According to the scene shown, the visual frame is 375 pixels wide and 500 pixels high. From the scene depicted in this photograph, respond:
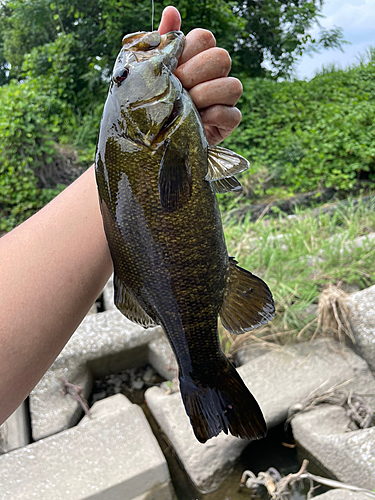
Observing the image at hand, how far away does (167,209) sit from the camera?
101cm

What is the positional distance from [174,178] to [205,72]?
0.37 meters

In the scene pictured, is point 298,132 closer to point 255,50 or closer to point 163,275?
point 255,50

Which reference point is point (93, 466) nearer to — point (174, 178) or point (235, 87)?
point (174, 178)

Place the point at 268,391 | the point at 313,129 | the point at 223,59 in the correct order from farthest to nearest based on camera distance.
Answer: the point at 313,129 < the point at 268,391 < the point at 223,59

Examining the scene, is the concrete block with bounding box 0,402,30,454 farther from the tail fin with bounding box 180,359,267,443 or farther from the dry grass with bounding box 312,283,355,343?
the dry grass with bounding box 312,283,355,343

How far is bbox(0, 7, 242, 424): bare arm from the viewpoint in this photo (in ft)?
3.66

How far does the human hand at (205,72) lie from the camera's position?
1134mm

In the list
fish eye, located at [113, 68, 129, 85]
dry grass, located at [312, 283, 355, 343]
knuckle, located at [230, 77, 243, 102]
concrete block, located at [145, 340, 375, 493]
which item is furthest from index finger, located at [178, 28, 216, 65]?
dry grass, located at [312, 283, 355, 343]

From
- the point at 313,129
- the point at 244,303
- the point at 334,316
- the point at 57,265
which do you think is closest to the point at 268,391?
the point at 334,316

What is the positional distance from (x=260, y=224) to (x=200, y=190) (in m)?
3.70

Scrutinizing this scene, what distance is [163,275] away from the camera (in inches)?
42.3

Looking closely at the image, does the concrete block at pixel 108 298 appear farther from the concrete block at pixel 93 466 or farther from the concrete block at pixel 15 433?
the concrete block at pixel 93 466

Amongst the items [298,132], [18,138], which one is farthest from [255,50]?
[18,138]

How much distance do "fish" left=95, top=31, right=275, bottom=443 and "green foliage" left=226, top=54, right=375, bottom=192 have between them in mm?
6737
